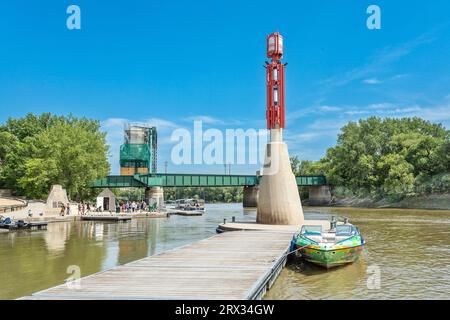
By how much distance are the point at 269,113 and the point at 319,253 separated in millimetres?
17229

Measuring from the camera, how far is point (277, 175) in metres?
32.6

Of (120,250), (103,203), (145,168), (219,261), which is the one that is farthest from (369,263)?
(145,168)

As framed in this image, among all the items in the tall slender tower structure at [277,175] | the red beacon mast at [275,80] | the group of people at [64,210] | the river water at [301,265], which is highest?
the red beacon mast at [275,80]

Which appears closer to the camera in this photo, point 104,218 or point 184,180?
point 104,218

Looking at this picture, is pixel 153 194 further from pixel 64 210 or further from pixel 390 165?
pixel 390 165

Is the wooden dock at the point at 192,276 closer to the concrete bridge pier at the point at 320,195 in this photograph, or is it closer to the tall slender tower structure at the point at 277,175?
the tall slender tower structure at the point at 277,175

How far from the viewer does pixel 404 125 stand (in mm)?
114938

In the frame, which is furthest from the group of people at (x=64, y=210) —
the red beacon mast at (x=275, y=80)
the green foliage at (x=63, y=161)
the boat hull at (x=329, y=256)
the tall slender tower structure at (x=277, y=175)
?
the boat hull at (x=329, y=256)

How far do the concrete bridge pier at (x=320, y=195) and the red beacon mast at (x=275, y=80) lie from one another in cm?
→ 9189

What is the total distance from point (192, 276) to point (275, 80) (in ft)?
77.5

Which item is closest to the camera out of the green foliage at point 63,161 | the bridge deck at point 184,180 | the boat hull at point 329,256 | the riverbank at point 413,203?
the boat hull at point 329,256

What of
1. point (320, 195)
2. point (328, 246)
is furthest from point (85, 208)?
point (320, 195)

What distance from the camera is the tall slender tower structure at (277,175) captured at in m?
32.7

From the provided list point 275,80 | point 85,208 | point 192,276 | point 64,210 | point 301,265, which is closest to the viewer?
point 192,276
